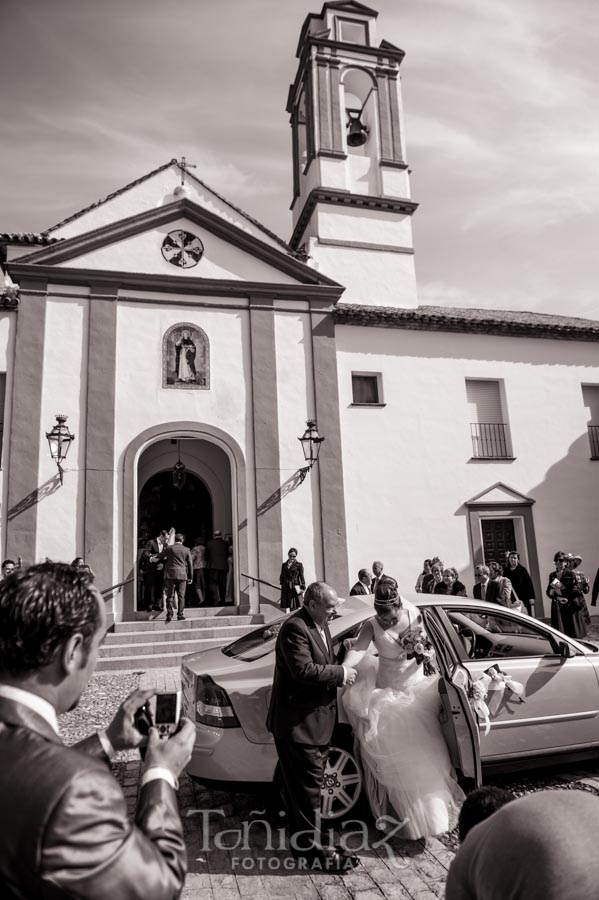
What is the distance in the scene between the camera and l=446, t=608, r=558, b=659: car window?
5.36 meters

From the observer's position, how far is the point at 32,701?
1541mm

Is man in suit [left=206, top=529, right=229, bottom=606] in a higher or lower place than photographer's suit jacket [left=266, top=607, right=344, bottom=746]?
higher

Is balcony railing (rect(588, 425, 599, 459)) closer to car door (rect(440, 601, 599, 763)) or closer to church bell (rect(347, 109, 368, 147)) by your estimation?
church bell (rect(347, 109, 368, 147))

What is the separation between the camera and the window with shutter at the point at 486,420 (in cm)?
1656

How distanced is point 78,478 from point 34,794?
1300cm

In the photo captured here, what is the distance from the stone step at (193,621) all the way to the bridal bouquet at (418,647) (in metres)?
9.03

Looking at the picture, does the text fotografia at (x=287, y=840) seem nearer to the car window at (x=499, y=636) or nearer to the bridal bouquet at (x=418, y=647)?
the bridal bouquet at (x=418, y=647)

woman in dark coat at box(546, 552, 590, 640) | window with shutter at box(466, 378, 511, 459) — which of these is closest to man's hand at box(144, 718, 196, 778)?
woman in dark coat at box(546, 552, 590, 640)

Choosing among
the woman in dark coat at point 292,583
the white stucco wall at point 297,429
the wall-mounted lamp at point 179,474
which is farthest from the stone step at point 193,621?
the wall-mounted lamp at point 179,474

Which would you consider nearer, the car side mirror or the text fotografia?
the text fotografia

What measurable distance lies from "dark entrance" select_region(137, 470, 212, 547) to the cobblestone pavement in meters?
11.0

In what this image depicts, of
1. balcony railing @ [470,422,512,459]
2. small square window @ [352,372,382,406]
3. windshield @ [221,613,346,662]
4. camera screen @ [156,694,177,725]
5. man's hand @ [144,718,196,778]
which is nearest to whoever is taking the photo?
man's hand @ [144,718,196,778]

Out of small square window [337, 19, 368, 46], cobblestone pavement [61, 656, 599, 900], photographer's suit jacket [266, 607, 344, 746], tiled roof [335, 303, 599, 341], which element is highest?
small square window [337, 19, 368, 46]

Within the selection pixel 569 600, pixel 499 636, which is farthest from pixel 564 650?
pixel 569 600
